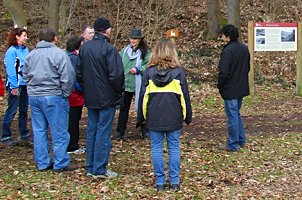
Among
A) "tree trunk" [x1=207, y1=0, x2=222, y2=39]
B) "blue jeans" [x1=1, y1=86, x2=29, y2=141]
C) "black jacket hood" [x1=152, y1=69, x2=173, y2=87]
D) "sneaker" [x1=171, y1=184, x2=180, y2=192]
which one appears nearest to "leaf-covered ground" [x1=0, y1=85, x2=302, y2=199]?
"sneaker" [x1=171, y1=184, x2=180, y2=192]

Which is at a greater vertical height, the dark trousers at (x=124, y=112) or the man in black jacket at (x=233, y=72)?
the man in black jacket at (x=233, y=72)

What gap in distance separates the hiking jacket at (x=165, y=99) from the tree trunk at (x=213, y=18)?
50.1 feet

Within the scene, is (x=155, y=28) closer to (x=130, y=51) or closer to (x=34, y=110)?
(x=130, y=51)

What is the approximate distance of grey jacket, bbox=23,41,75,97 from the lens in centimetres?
757

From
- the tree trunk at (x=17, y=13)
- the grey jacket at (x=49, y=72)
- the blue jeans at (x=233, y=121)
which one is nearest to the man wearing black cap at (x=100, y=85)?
the grey jacket at (x=49, y=72)

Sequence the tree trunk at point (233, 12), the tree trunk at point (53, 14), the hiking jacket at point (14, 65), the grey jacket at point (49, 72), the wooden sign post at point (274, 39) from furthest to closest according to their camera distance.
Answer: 1. the tree trunk at point (233, 12)
2. the tree trunk at point (53, 14)
3. the wooden sign post at point (274, 39)
4. the hiking jacket at point (14, 65)
5. the grey jacket at point (49, 72)

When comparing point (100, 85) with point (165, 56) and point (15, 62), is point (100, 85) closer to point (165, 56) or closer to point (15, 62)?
point (165, 56)

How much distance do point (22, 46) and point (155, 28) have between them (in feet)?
38.8

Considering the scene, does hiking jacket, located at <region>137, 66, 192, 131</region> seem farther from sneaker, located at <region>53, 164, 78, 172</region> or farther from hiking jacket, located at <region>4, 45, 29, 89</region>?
hiking jacket, located at <region>4, 45, 29, 89</region>

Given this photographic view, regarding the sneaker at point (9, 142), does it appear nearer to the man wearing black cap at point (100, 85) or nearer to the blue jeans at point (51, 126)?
the blue jeans at point (51, 126)

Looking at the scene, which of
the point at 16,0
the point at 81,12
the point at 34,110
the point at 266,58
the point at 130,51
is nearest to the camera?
the point at 34,110

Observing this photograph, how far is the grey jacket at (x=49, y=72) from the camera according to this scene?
7.57 m

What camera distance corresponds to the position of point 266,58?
20.6 metres

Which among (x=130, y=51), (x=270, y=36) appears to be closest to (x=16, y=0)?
(x=270, y=36)
